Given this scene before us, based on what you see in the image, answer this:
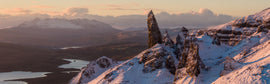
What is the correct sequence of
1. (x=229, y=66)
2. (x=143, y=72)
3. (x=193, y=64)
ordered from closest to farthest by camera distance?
1. (x=229, y=66)
2. (x=193, y=64)
3. (x=143, y=72)

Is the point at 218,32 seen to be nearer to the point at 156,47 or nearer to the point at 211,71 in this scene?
the point at 156,47

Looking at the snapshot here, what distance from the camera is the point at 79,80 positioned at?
95812mm

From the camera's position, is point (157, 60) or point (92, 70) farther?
point (92, 70)

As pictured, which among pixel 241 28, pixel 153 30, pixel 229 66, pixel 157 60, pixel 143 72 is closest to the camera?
pixel 229 66

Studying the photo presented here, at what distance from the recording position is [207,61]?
7000 cm

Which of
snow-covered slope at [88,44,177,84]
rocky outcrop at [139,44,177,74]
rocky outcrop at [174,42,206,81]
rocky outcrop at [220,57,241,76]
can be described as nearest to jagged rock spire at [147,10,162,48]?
snow-covered slope at [88,44,177,84]

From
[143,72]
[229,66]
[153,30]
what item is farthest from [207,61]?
[153,30]

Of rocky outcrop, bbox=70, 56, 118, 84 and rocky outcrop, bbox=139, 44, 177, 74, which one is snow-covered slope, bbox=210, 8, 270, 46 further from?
rocky outcrop, bbox=70, 56, 118, 84

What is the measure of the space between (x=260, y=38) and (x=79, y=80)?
60001mm

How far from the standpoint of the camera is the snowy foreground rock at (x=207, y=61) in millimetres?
53469

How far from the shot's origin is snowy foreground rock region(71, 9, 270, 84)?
53.5 meters

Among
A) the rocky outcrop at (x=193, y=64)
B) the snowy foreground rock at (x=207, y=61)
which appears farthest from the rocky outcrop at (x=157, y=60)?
the rocky outcrop at (x=193, y=64)

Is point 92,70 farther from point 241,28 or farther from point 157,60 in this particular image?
point 241,28

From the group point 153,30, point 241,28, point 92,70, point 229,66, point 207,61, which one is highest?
point 153,30
